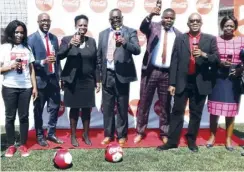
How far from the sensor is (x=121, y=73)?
5.42 meters

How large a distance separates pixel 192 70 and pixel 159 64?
2.06 ft

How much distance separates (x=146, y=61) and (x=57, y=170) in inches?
92.0

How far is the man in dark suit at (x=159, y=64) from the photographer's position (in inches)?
218

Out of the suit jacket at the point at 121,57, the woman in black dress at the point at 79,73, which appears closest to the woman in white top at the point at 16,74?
the woman in black dress at the point at 79,73

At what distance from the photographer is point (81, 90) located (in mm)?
5383

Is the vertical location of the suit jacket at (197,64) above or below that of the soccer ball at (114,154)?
above

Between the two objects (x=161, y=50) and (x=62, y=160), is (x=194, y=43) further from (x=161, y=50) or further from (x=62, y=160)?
(x=62, y=160)

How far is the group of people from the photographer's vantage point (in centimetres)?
493

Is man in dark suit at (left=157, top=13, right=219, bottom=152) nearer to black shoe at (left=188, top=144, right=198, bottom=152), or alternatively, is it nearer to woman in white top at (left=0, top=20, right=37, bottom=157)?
black shoe at (left=188, top=144, right=198, bottom=152)

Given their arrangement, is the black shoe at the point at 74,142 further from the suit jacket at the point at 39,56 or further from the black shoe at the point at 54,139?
the suit jacket at the point at 39,56

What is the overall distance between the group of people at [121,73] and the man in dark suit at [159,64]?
16 millimetres

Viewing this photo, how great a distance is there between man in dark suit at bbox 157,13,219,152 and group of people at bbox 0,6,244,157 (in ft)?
0.05

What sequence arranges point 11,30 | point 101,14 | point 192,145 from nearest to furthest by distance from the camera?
point 11,30
point 192,145
point 101,14

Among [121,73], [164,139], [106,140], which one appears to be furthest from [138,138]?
[121,73]
